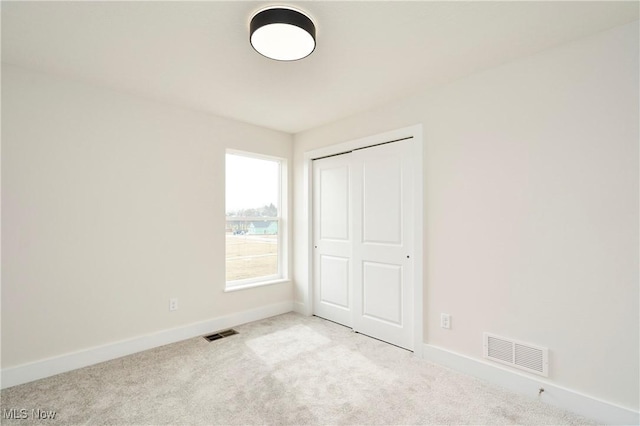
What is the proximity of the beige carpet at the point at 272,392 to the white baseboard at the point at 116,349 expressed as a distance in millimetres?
74

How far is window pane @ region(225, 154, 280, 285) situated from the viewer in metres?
3.87

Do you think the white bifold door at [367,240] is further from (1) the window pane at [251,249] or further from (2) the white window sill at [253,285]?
(1) the window pane at [251,249]

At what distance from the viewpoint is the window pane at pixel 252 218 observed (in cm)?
387

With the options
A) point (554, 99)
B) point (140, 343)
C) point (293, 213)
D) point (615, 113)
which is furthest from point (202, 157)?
point (615, 113)

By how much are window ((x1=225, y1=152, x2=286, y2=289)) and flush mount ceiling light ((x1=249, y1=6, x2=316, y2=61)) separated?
6.89 feet

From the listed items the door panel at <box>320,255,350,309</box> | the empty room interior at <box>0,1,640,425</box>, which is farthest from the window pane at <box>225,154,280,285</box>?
the door panel at <box>320,255,350,309</box>

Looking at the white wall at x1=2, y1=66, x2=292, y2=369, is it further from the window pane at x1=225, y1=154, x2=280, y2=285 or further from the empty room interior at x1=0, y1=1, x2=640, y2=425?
the window pane at x1=225, y1=154, x2=280, y2=285

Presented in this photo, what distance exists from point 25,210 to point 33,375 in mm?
1306

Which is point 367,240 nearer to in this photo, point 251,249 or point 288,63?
point 251,249

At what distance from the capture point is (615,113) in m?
1.97

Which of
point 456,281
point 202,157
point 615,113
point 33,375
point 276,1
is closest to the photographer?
point 276,1

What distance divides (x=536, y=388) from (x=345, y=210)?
235 cm

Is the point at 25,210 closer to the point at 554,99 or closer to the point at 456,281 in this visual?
the point at 456,281

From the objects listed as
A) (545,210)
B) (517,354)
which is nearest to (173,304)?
(517,354)
